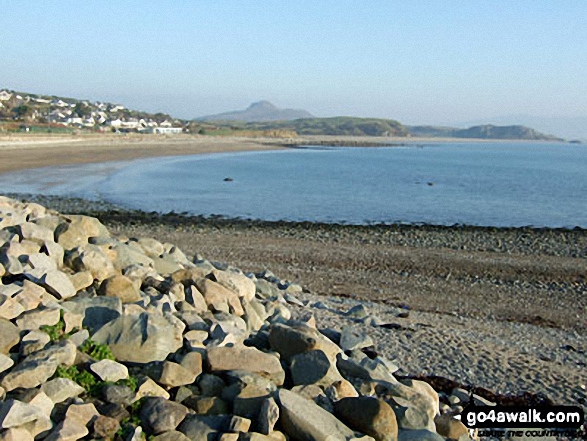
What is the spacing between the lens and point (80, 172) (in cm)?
4478

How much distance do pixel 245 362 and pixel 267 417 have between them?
81 centimetres

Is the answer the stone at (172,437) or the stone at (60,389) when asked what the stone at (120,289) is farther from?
the stone at (172,437)

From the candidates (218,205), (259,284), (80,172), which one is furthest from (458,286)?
(80,172)

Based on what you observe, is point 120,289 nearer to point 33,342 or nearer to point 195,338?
point 195,338

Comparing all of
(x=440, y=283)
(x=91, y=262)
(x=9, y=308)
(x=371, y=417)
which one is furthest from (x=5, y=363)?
(x=440, y=283)

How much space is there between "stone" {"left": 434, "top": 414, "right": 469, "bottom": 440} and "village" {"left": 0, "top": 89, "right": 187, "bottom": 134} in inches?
4112

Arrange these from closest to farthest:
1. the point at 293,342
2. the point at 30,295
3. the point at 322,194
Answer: the point at 30,295
the point at 293,342
the point at 322,194

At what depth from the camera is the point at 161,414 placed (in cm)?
429

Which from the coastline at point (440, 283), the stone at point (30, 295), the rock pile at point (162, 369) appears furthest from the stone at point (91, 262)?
the coastline at point (440, 283)

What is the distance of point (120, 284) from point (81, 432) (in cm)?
236

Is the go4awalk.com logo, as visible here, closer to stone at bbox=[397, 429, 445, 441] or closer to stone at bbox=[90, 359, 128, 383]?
stone at bbox=[397, 429, 445, 441]

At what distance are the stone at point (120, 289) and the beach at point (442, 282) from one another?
9.87 ft

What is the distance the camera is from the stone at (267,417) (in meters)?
4.25

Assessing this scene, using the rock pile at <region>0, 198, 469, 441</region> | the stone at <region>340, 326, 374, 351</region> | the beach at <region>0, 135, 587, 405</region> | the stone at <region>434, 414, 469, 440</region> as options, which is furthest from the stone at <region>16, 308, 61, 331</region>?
the beach at <region>0, 135, 587, 405</region>
